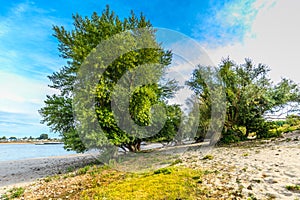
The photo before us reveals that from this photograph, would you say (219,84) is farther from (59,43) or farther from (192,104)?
(59,43)

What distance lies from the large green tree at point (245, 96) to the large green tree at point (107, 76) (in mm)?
6538

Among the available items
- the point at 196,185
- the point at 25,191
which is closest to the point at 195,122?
the point at 196,185

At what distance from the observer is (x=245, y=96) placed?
50.6 ft

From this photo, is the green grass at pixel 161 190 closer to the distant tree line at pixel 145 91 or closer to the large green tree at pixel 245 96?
the distant tree line at pixel 145 91

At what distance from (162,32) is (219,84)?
7383 mm

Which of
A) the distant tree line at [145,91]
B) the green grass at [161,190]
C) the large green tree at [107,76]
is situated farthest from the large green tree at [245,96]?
the green grass at [161,190]

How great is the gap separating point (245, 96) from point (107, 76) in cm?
1231

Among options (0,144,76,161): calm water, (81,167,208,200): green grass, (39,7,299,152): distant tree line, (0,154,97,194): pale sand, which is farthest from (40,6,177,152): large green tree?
(0,144,76,161): calm water

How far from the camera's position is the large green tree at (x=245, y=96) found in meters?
15.4

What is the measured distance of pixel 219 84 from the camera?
1641 cm

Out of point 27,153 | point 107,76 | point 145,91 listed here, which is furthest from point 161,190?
point 27,153

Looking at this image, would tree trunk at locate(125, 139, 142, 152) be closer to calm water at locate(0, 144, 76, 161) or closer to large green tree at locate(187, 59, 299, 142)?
large green tree at locate(187, 59, 299, 142)

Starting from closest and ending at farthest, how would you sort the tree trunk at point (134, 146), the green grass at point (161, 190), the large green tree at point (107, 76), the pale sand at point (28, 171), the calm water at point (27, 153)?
the green grass at point (161, 190)
the pale sand at point (28, 171)
the large green tree at point (107, 76)
the tree trunk at point (134, 146)
the calm water at point (27, 153)

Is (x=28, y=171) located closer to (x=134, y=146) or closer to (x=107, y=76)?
(x=134, y=146)
